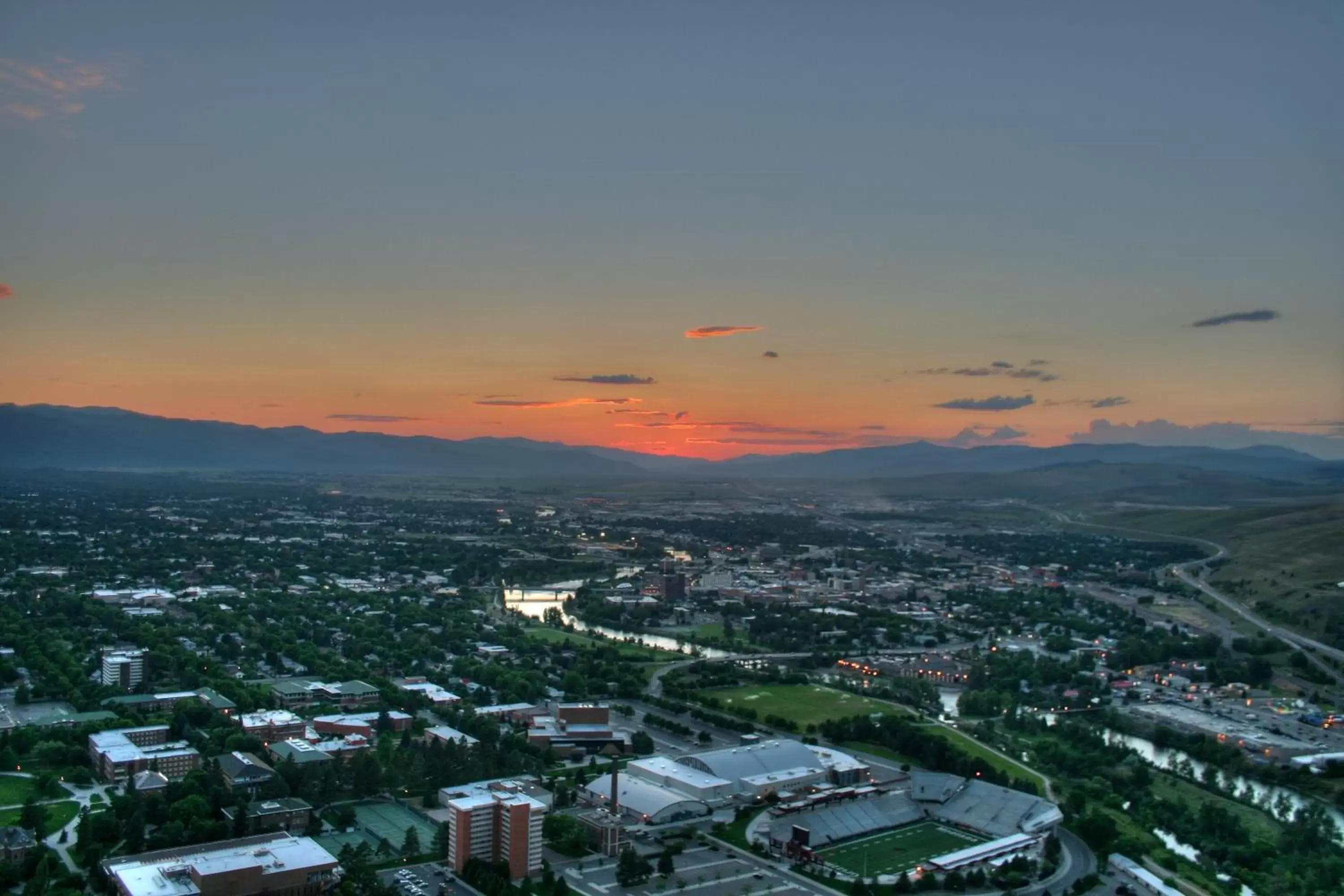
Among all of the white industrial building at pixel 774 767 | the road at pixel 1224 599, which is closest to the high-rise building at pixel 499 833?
the white industrial building at pixel 774 767

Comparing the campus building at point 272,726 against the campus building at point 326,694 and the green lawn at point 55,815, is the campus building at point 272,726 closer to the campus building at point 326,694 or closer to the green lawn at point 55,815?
the campus building at point 326,694

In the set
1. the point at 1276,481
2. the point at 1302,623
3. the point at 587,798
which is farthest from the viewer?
the point at 1276,481

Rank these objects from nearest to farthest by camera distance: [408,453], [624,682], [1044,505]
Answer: [624,682] → [1044,505] → [408,453]

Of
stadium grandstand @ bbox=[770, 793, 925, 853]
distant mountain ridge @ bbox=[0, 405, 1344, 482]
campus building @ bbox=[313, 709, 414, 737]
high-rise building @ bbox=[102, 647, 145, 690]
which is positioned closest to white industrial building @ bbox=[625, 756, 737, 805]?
stadium grandstand @ bbox=[770, 793, 925, 853]

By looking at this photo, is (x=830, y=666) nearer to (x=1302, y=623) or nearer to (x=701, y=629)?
(x=701, y=629)

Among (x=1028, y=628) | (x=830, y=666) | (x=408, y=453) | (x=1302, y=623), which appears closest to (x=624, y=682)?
(x=830, y=666)

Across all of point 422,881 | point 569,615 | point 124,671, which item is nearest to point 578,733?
point 422,881

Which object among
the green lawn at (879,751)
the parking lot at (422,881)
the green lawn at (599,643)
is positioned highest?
the green lawn at (599,643)
